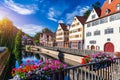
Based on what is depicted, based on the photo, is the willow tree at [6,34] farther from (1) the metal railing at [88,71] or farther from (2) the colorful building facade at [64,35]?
(1) the metal railing at [88,71]

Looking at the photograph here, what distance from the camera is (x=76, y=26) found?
2084 inches

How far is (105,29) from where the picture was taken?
34281 millimetres

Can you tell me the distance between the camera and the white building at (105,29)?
30.8 meters

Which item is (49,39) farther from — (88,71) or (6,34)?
(88,71)

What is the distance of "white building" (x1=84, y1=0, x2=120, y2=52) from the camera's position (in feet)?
101

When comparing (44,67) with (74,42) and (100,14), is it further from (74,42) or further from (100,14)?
(74,42)

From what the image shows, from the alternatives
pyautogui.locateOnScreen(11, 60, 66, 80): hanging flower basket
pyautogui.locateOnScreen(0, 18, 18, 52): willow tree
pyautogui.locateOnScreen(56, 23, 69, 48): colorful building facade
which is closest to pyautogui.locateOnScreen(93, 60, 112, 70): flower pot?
pyautogui.locateOnScreen(11, 60, 66, 80): hanging flower basket

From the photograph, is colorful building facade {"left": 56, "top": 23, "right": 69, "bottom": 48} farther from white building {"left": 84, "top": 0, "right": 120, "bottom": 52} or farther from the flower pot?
the flower pot

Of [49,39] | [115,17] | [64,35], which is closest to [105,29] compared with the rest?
[115,17]

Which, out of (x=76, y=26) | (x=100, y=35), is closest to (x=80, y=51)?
(x=100, y=35)

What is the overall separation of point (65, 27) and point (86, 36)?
25.6 m

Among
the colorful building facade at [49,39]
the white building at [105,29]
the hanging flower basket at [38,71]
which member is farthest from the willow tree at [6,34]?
the colorful building facade at [49,39]

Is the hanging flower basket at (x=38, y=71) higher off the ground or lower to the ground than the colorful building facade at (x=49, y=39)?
lower

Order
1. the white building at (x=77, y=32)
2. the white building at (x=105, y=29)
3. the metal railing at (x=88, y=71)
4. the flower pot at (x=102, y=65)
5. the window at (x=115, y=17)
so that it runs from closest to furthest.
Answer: the metal railing at (x=88, y=71) → the flower pot at (x=102, y=65) → the window at (x=115, y=17) → the white building at (x=105, y=29) → the white building at (x=77, y=32)
